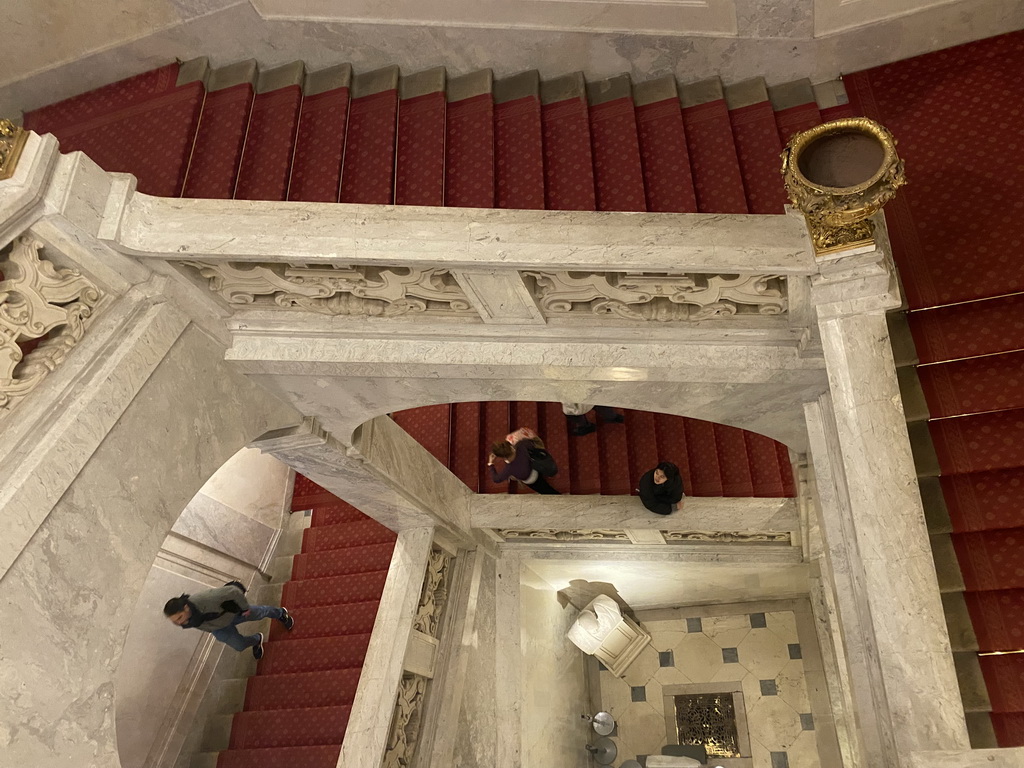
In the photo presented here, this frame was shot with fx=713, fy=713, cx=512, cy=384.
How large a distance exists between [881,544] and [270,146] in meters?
3.11

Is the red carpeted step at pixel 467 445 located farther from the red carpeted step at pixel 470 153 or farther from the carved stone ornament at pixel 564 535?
the red carpeted step at pixel 470 153

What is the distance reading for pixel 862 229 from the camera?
95.4 inches

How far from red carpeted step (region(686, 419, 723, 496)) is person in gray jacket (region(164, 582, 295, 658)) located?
149 inches

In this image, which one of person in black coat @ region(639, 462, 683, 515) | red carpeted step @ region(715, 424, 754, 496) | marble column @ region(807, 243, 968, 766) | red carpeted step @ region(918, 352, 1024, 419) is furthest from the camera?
red carpeted step @ region(715, 424, 754, 496)

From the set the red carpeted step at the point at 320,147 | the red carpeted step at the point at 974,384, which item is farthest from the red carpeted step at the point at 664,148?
the red carpeted step at the point at 320,147

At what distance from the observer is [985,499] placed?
8.49 feet

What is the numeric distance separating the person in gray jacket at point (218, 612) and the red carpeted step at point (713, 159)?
4.65 meters

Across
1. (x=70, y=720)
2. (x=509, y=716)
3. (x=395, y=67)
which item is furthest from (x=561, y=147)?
(x=509, y=716)

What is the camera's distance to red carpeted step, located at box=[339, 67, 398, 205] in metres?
3.33

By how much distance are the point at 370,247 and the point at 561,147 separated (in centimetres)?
136

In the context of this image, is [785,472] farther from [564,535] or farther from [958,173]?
[958,173]

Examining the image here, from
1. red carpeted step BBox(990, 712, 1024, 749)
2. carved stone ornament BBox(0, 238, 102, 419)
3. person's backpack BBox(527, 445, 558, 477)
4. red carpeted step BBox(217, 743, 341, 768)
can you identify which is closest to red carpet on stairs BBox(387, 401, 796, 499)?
person's backpack BBox(527, 445, 558, 477)

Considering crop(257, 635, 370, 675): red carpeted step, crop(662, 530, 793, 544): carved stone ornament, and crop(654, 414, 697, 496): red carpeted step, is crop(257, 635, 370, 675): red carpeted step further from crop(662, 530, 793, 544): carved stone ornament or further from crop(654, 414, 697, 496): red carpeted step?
crop(654, 414, 697, 496): red carpeted step

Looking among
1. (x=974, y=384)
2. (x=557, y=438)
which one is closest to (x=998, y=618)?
(x=974, y=384)
